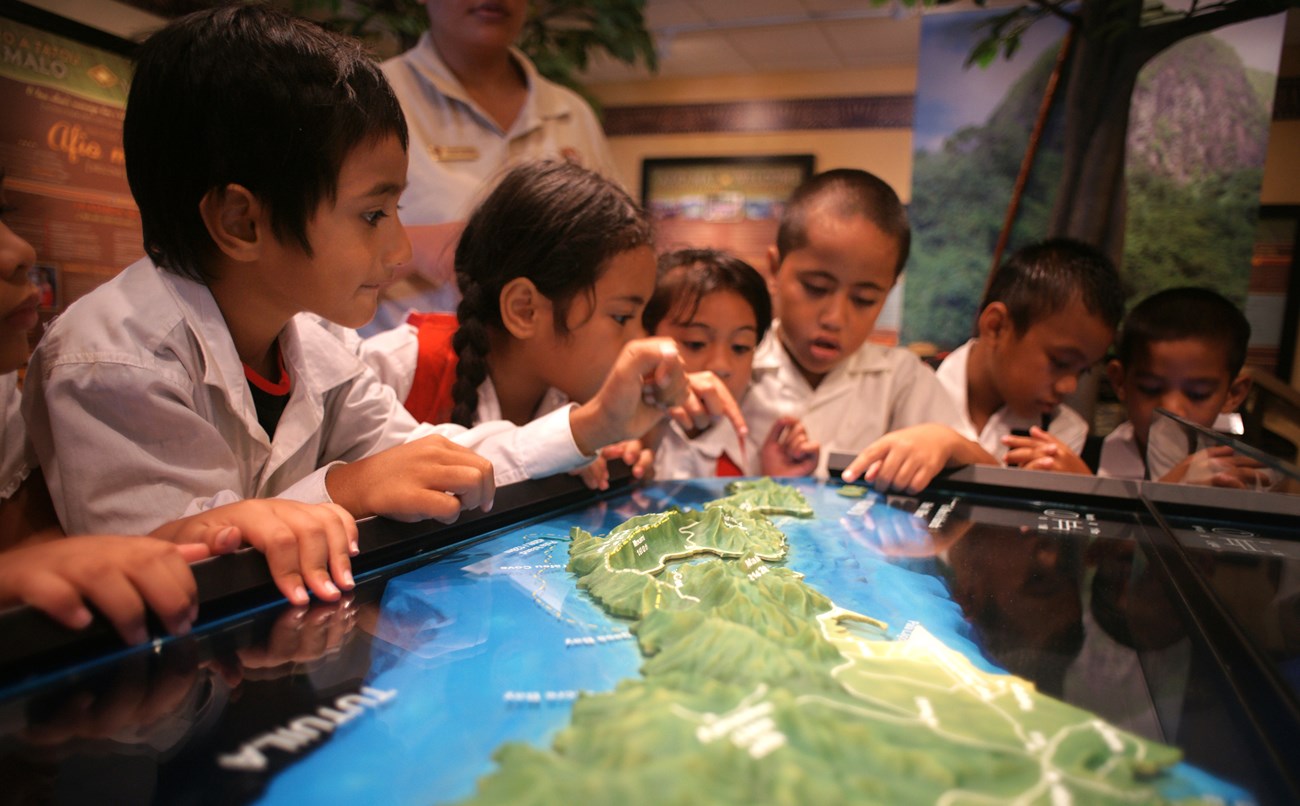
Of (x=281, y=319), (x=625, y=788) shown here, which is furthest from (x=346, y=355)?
(x=625, y=788)

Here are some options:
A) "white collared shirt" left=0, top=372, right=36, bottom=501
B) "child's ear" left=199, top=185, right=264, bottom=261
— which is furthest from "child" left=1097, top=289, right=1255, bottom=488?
"white collared shirt" left=0, top=372, right=36, bottom=501

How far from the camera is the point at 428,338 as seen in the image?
159 centimetres

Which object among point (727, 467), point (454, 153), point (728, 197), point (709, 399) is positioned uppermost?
point (728, 197)

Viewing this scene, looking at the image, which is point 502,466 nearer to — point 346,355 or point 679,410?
point 346,355

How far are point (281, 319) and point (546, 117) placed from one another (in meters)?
1.34

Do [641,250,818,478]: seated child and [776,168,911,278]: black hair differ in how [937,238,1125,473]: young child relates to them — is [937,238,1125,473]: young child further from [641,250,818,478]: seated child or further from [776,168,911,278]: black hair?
[641,250,818,478]: seated child

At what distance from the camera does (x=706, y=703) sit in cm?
47

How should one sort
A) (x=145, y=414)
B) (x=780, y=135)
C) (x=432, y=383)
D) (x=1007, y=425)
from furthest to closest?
1. (x=780, y=135)
2. (x=1007, y=425)
3. (x=432, y=383)
4. (x=145, y=414)

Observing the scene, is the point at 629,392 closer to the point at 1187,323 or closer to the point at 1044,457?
the point at 1044,457

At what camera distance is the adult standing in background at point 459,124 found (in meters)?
1.89

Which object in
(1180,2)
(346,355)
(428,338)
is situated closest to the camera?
(346,355)

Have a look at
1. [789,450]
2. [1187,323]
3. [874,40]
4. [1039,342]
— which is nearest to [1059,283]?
[1039,342]

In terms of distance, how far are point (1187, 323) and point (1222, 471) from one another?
1053 millimetres

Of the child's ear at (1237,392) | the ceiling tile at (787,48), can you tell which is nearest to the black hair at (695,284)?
the child's ear at (1237,392)
